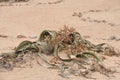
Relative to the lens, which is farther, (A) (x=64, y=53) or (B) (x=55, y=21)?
(B) (x=55, y=21)

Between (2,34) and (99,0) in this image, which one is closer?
(2,34)

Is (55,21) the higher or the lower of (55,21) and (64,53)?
the higher

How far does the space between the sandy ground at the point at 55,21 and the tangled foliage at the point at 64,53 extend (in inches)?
7.4

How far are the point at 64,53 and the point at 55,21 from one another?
5.02 meters

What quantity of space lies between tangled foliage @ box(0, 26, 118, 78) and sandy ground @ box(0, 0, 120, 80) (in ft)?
0.61

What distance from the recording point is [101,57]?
6.89 meters

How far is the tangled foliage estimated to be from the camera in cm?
638

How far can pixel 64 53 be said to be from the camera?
699 centimetres

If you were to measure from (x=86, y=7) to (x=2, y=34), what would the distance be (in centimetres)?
499

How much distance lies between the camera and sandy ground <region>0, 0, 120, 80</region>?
6413 mm

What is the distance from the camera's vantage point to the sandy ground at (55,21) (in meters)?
6.41

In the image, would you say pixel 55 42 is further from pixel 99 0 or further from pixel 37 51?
pixel 99 0

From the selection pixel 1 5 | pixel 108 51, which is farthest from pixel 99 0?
pixel 108 51

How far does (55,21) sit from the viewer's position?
11.9 metres
